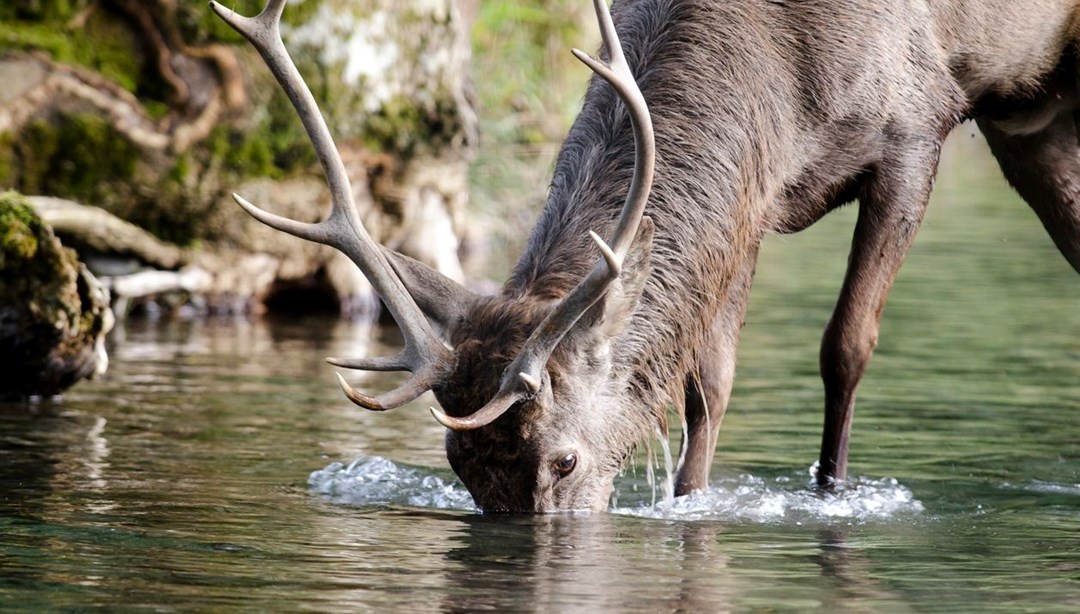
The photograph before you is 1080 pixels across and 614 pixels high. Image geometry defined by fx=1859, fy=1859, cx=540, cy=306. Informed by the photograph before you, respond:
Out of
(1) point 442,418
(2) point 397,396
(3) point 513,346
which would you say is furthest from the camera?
(3) point 513,346

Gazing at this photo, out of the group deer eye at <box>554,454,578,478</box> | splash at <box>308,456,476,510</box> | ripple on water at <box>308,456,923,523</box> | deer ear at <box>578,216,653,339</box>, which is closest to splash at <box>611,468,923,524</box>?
ripple on water at <box>308,456,923,523</box>

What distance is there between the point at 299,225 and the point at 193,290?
6.20 metres

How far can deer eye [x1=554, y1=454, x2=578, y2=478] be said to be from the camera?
560cm

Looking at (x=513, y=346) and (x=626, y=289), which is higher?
(x=626, y=289)

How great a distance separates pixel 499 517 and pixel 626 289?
0.79 meters

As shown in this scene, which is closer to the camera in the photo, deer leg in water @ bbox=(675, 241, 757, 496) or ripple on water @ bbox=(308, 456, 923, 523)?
ripple on water @ bbox=(308, 456, 923, 523)

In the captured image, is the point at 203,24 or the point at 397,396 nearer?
the point at 397,396

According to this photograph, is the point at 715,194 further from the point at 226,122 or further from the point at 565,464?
the point at 226,122

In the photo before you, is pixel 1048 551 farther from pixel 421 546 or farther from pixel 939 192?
pixel 939 192

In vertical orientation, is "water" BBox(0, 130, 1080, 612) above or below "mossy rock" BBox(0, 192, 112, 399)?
below

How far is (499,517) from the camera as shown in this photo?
5.60m

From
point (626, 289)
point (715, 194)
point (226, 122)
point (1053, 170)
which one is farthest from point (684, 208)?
point (226, 122)

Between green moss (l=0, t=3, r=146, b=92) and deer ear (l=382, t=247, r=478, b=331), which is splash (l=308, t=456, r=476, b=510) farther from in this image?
green moss (l=0, t=3, r=146, b=92)

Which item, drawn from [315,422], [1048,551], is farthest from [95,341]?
[1048,551]
